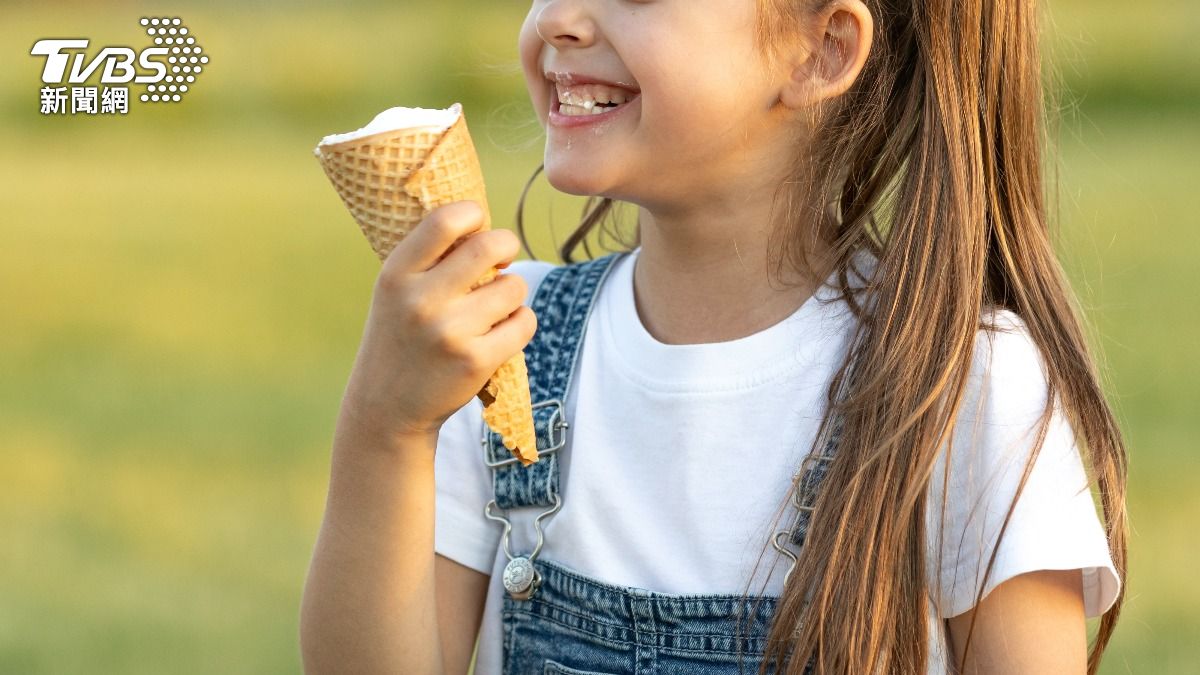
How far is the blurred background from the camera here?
9.87 ft

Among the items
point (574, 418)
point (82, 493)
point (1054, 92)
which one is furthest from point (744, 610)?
point (82, 493)

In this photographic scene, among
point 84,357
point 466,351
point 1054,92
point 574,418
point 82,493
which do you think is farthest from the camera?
point 84,357

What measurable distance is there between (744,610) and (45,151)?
19.1 feet

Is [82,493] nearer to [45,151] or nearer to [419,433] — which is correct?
[419,433]

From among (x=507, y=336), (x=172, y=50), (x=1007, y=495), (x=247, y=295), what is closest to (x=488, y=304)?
(x=507, y=336)

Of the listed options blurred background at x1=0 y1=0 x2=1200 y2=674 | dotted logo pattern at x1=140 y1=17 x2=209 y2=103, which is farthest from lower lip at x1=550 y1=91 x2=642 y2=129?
dotted logo pattern at x1=140 y1=17 x2=209 y2=103

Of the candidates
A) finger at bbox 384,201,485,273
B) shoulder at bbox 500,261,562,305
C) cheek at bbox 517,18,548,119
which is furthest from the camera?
shoulder at bbox 500,261,562,305

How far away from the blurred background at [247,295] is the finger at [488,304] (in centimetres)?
50

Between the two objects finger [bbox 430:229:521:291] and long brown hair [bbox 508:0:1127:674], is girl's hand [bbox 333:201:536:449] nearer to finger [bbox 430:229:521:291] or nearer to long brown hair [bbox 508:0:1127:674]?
finger [bbox 430:229:521:291]

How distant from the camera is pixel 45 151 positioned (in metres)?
6.45

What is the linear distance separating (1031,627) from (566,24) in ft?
2.13

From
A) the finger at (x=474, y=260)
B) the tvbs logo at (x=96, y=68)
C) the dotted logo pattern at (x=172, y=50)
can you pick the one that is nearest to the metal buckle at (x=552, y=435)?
the finger at (x=474, y=260)

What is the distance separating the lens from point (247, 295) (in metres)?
5.11

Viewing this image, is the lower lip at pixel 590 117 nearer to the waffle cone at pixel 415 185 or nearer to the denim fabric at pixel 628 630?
the waffle cone at pixel 415 185
